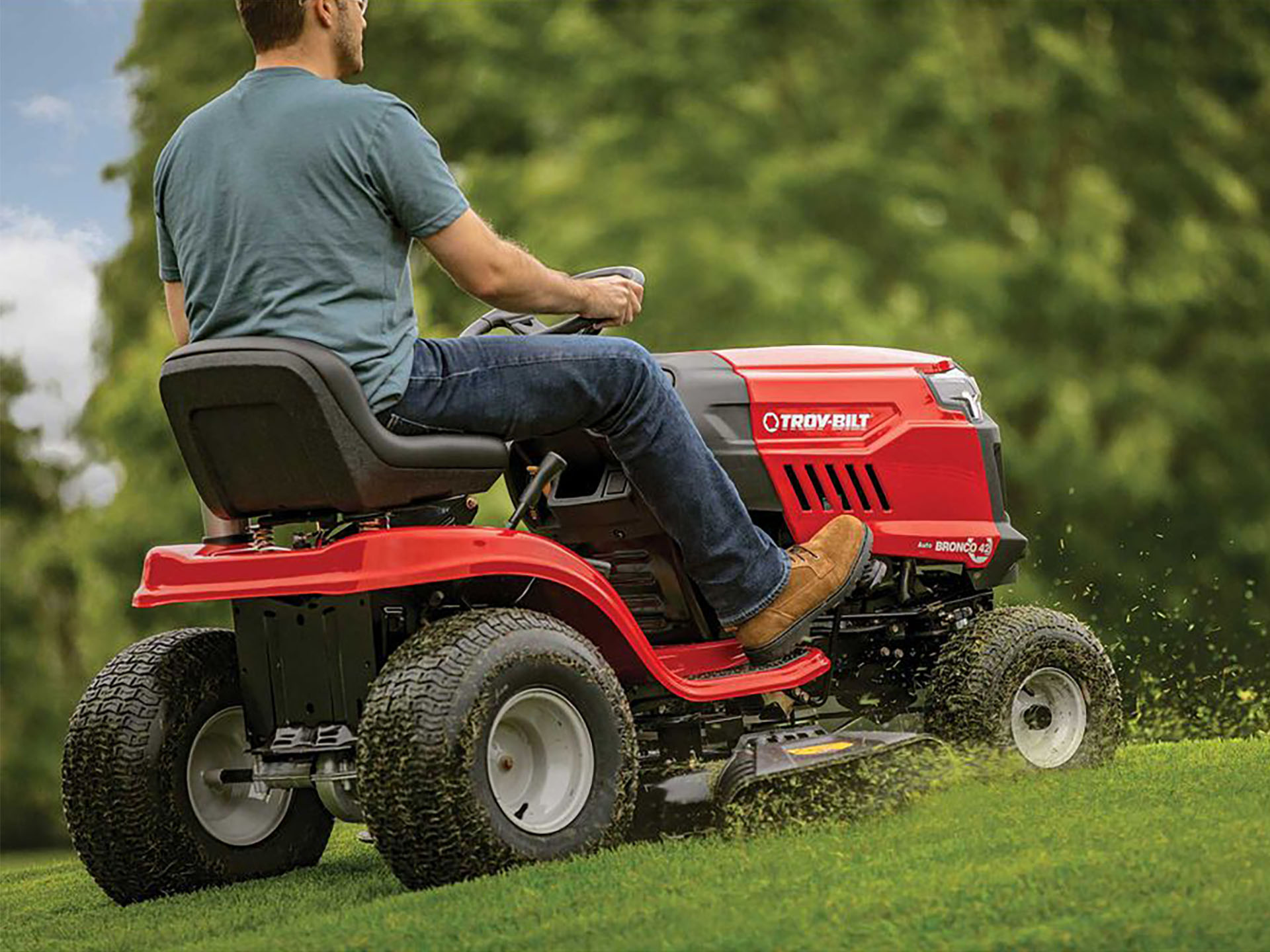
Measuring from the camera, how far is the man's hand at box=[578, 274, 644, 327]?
157 inches

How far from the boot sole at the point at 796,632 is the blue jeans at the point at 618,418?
105 millimetres

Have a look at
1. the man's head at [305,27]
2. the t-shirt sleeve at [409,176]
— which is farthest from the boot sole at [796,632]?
the man's head at [305,27]

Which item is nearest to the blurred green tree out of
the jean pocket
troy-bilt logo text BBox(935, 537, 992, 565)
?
troy-bilt logo text BBox(935, 537, 992, 565)

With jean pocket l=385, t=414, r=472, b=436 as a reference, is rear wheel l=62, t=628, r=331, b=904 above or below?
below

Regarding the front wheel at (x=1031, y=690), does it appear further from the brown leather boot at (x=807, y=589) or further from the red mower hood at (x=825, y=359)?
the red mower hood at (x=825, y=359)

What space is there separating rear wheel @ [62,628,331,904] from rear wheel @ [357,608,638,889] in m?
0.67

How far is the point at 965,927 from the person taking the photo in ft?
9.67

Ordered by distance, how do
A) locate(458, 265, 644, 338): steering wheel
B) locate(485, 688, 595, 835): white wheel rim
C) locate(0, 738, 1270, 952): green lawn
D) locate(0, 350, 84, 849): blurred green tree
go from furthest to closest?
locate(0, 350, 84, 849): blurred green tree
locate(458, 265, 644, 338): steering wheel
locate(485, 688, 595, 835): white wheel rim
locate(0, 738, 1270, 952): green lawn

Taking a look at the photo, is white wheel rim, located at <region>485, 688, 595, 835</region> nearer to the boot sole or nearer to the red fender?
the red fender

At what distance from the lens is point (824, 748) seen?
14.0ft

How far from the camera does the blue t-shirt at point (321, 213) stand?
3604 millimetres

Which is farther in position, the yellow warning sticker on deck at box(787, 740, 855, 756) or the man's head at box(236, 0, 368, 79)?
the yellow warning sticker on deck at box(787, 740, 855, 756)

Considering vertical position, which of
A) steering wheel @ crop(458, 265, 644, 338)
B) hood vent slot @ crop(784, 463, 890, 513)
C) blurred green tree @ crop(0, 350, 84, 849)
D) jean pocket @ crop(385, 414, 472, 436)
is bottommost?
blurred green tree @ crop(0, 350, 84, 849)

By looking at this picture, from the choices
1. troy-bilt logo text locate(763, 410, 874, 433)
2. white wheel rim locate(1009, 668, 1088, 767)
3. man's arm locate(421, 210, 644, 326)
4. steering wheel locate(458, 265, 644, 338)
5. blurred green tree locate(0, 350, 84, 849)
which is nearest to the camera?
man's arm locate(421, 210, 644, 326)
